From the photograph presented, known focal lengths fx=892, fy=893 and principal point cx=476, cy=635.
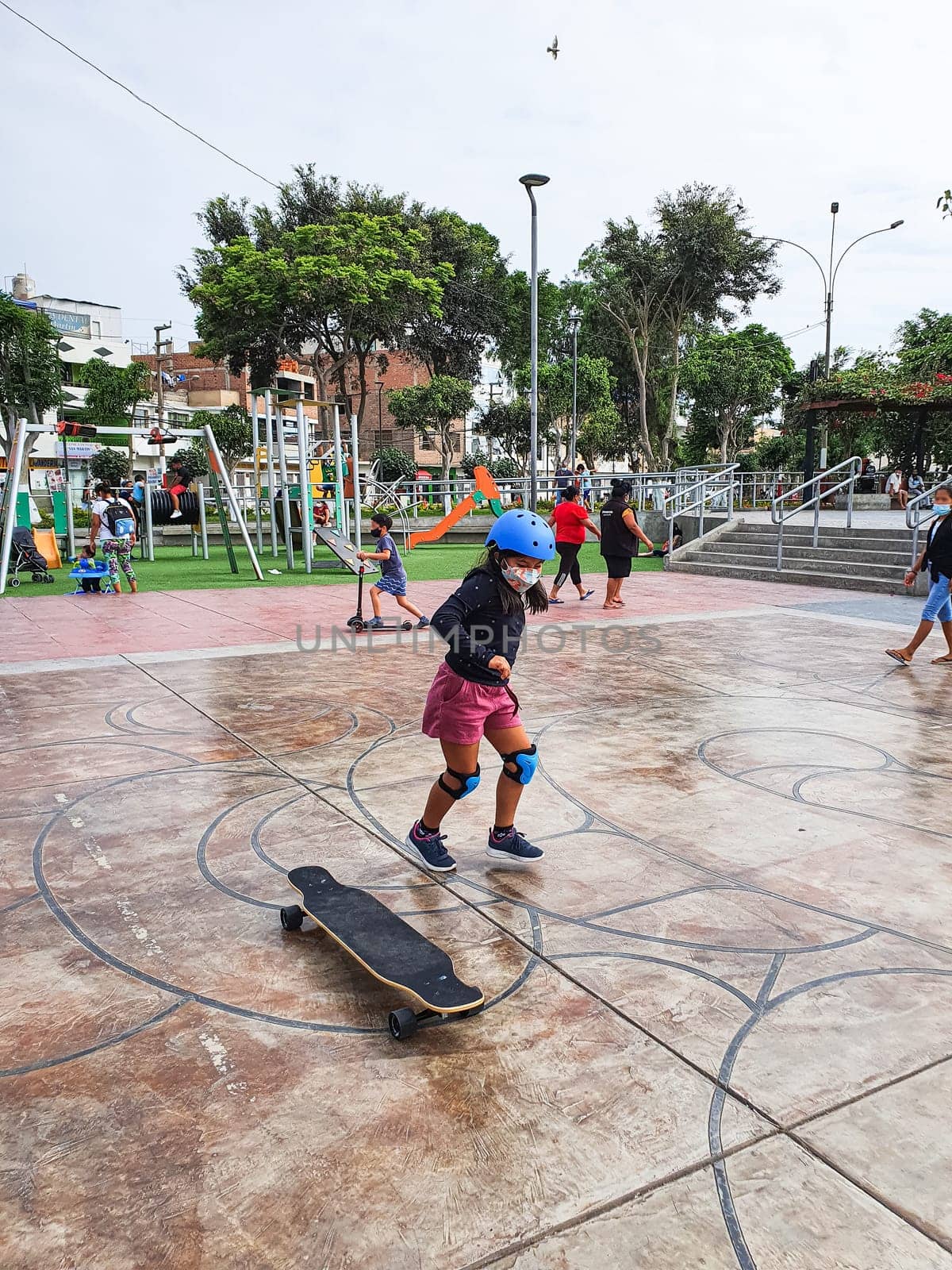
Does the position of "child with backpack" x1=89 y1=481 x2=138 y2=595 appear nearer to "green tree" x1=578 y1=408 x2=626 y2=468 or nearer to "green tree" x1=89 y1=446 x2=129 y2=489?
"green tree" x1=89 y1=446 x2=129 y2=489

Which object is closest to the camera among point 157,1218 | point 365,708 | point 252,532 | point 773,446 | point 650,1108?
point 157,1218

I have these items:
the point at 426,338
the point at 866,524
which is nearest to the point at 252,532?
the point at 426,338

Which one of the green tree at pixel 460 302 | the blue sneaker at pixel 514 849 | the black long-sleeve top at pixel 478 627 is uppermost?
the green tree at pixel 460 302

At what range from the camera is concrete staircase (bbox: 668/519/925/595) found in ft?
49.0

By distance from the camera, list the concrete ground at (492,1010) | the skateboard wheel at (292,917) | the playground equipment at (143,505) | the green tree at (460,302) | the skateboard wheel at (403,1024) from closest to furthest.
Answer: the concrete ground at (492,1010), the skateboard wheel at (403,1024), the skateboard wheel at (292,917), the playground equipment at (143,505), the green tree at (460,302)

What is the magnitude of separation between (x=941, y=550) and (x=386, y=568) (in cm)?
560

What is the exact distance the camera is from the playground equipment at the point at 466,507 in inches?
987

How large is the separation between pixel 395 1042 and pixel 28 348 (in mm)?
38612

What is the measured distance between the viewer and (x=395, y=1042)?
2613 millimetres

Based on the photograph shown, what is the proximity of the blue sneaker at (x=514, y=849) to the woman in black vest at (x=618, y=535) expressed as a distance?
837 centimetres

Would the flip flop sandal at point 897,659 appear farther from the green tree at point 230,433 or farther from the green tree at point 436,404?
the green tree at point 230,433

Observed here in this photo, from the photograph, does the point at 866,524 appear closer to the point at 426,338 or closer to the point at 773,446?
the point at 426,338

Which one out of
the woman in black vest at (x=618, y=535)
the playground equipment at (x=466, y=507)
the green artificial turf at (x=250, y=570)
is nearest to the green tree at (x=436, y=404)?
the playground equipment at (x=466, y=507)

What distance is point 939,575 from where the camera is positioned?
7.89 meters
